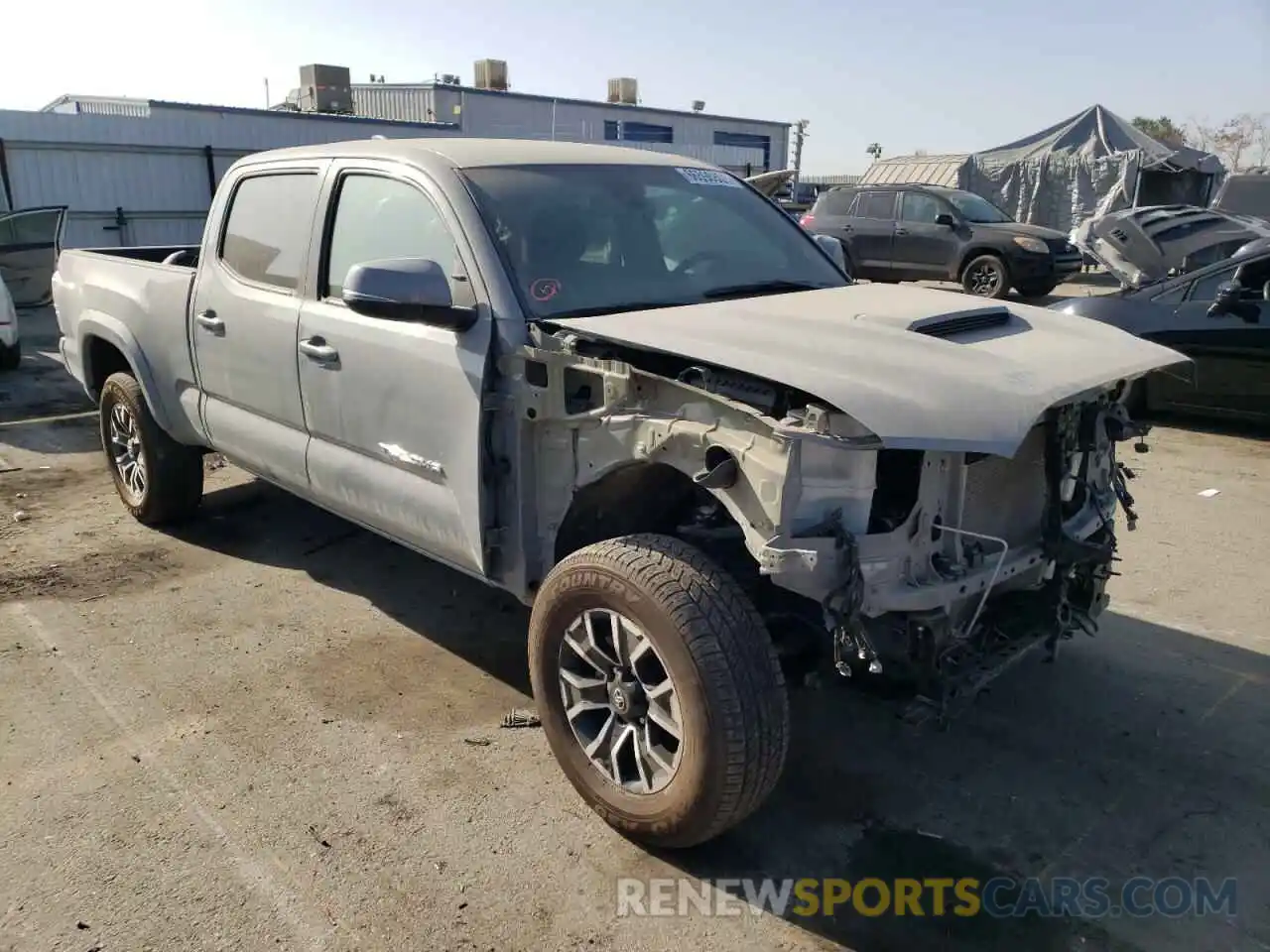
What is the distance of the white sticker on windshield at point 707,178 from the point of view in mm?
4309

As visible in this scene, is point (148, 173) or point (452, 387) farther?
point (148, 173)

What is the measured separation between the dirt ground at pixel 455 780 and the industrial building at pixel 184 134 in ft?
28.3

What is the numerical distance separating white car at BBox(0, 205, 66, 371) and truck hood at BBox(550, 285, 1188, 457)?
12.6 m

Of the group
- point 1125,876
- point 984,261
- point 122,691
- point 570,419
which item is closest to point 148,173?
point 984,261

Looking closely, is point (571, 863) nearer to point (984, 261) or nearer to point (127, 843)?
A: point (127, 843)

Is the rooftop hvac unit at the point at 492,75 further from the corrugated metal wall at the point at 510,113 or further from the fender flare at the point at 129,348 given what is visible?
the fender flare at the point at 129,348

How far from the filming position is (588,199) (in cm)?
385

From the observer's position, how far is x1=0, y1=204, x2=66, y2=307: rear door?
42.7 feet

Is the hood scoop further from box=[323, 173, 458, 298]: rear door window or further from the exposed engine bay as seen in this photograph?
box=[323, 173, 458, 298]: rear door window

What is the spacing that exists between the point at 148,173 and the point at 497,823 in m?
18.4

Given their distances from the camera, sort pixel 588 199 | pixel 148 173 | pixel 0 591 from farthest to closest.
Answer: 1. pixel 148 173
2. pixel 0 591
3. pixel 588 199

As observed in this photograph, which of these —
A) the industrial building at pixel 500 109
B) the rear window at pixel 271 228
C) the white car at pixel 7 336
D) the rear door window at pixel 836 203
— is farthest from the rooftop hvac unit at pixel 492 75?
the rear window at pixel 271 228

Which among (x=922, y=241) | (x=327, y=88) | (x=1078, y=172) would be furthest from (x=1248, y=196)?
(x=327, y=88)

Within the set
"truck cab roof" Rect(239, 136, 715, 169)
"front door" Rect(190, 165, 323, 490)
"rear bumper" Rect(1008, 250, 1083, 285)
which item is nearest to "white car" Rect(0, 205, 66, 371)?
"front door" Rect(190, 165, 323, 490)
